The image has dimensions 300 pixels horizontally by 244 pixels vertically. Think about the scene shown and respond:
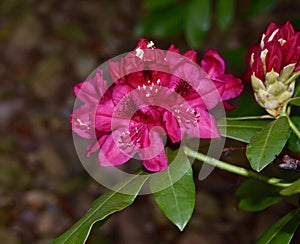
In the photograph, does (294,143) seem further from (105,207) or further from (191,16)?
(191,16)

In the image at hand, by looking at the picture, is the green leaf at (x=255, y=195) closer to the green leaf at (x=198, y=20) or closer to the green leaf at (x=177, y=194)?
the green leaf at (x=177, y=194)

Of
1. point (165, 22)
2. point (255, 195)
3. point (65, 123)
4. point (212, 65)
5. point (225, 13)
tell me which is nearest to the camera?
point (212, 65)

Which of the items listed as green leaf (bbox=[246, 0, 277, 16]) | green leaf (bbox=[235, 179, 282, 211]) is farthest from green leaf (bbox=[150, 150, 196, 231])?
green leaf (bbox=[246, 0, 277, 16])

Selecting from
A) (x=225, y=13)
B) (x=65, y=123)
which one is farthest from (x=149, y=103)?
(x=65, y=123)

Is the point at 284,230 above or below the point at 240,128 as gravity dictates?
below

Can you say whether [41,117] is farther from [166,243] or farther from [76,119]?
[76,119]

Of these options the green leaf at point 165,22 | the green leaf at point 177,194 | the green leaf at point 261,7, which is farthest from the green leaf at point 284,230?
the green leaf at point 165,22

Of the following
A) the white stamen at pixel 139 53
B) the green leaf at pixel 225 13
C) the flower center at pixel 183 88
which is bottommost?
the green leaf at pixel 225 13
